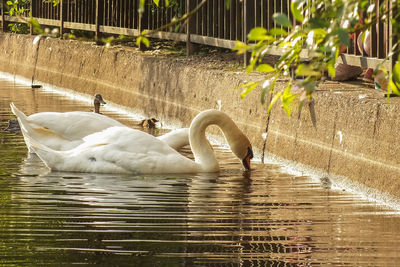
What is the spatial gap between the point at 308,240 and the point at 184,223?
0.94m

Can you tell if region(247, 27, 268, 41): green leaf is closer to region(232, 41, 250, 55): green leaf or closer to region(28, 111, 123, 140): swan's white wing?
region(232, 41, 250, 55): green leaf

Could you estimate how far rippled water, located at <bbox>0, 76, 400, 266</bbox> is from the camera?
5.79 metres

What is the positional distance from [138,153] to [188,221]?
2363 millimetres

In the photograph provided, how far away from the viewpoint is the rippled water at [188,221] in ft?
19.0

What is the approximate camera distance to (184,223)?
6.82 m

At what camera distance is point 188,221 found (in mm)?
6891

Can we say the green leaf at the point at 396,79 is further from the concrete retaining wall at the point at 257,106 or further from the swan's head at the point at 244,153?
the swan's head at the point at 244,153

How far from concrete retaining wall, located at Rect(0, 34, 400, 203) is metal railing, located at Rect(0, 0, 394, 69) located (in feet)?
1.33

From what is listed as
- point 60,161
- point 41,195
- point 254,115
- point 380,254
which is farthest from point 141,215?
point 254,115

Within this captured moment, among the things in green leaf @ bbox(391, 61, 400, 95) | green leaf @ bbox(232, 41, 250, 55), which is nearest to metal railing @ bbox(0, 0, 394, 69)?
green leaf @ bbox(391, 61, 400, 95)

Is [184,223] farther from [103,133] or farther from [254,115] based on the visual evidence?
[254,115]

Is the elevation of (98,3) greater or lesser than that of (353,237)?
greater

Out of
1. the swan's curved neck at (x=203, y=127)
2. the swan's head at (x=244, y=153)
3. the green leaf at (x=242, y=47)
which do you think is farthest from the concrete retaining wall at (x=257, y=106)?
the green leaf at (x=242, y=47)

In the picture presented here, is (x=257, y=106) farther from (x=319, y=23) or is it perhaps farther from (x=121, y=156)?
(x=319, y=23)
